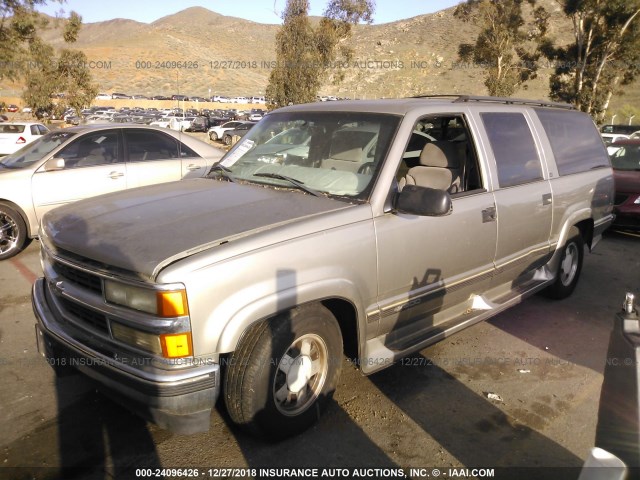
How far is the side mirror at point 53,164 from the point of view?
6293 mm

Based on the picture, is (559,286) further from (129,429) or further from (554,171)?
(129,429)

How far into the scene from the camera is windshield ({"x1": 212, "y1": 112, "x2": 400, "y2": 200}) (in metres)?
3.31

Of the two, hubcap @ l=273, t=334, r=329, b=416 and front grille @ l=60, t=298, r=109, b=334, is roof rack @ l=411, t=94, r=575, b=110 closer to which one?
hubcap @ l=273, t=334, r=329, b=416

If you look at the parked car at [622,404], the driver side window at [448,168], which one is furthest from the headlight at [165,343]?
the driver side window at [448,168]

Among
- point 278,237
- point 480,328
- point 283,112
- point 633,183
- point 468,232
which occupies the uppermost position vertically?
point 283,112

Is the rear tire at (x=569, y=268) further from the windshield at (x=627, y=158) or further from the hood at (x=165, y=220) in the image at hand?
the windshield at (x=627, y=158)

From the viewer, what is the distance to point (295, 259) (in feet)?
8.68

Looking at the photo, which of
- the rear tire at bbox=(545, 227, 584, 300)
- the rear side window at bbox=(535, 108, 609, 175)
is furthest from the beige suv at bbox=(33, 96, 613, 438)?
the rear tire at bbox=(545, 227, 584, 300)

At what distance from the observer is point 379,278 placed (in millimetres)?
3057

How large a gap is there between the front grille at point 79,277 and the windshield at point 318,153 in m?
1.34

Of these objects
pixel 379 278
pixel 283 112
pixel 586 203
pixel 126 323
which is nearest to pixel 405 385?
pixel 379 278

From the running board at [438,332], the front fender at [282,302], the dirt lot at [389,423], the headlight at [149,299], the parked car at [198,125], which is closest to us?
the headlight at [149,299]

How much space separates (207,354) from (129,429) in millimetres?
1065

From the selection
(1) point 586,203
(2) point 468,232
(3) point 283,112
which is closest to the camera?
(2) point 468,232
